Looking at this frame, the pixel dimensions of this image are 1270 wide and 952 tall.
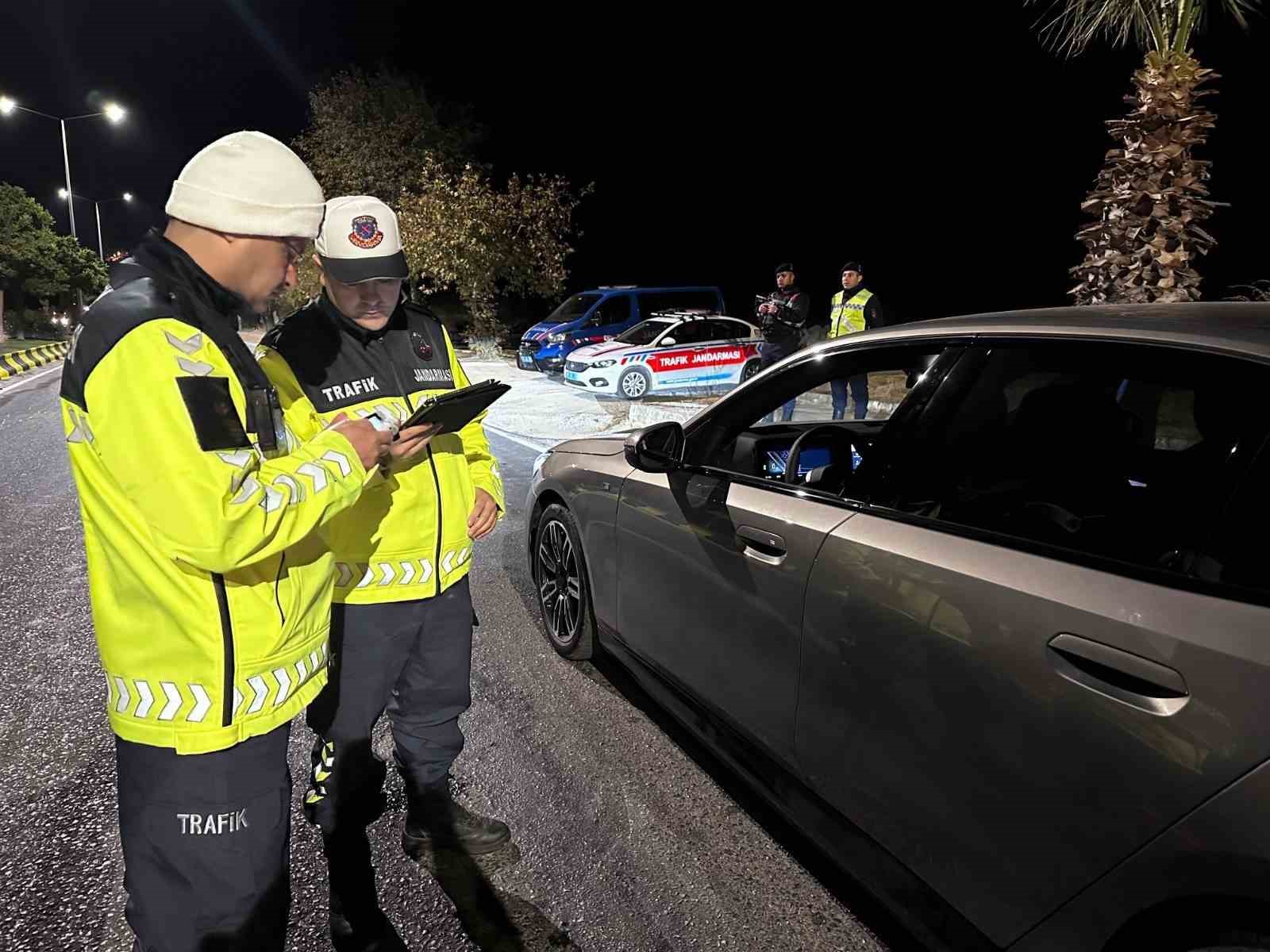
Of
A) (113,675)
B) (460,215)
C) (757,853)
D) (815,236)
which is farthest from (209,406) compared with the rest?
(815,236)

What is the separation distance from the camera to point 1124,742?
4.50ft

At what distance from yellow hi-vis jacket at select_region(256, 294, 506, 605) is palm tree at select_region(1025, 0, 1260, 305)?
8.10 meters

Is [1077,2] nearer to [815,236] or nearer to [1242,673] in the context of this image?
[1242,673]

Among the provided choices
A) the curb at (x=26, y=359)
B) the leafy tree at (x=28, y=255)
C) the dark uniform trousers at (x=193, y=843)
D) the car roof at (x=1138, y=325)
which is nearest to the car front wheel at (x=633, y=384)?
the car roof at (x=1138, y=325)

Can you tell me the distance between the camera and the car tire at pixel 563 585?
11.2ft

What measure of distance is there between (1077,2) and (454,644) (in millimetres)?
8945

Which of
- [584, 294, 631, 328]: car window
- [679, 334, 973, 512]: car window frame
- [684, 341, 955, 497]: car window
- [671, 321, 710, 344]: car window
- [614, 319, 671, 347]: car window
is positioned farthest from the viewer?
[584, 294, 631, 328]: car window

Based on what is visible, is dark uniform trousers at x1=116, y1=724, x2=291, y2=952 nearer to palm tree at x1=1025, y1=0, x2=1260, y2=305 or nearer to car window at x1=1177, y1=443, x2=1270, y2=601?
car window at x1=1177, y1=443, x2=1270, y2=601

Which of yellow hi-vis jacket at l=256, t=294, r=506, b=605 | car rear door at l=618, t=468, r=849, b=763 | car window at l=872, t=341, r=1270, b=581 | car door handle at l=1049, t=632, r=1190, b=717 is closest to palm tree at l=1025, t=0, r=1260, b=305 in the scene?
car window at l=872, t=341, r=1270, b=581

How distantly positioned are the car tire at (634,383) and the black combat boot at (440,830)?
10.3 meters

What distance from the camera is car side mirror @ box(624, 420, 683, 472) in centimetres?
278

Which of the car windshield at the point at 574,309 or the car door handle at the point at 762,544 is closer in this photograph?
the car door handle at the point at 762,544

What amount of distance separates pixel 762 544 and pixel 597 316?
571 inches

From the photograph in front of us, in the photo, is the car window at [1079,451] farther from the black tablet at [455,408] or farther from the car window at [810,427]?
the black tablet at [455,408]
